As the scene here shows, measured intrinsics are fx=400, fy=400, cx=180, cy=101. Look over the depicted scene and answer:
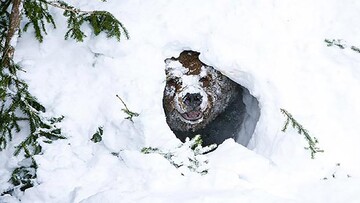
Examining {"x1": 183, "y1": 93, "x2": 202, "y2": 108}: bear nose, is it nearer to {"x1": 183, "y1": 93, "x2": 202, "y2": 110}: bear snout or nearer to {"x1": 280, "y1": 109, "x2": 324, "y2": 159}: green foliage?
{"x1": 183, "y1": 93, "x2": 202, "y2": 110}: bear snout

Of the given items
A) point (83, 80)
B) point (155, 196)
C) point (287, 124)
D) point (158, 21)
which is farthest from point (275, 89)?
point (83, 80)

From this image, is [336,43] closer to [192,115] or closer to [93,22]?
[192,115]

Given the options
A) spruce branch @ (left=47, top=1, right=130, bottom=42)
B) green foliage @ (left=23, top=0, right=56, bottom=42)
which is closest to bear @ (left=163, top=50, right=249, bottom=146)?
spruce branch @ (left=47, top=1, right=130, bottom=42)

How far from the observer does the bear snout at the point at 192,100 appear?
5625 millimetres

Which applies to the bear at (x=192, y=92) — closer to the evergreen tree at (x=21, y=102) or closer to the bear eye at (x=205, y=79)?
the bear eye at (x=205, y=79)

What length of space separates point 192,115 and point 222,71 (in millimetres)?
759

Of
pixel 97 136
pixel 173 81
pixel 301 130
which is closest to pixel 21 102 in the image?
pixel 97 136

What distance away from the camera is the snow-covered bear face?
561 centimetres

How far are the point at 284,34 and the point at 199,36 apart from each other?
1.24 meters

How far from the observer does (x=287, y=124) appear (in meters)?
5.09

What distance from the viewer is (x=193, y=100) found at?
5.67m

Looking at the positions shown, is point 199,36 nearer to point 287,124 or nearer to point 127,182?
point 287,124

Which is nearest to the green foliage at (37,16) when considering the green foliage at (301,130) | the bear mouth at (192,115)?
the bear mouth at (192,115)

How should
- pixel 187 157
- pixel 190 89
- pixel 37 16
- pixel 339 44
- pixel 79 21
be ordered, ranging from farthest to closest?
pixel 339 44 → pixel 190 89 → pixel 79 21 → pixel 37 16 → pixel 187 157
